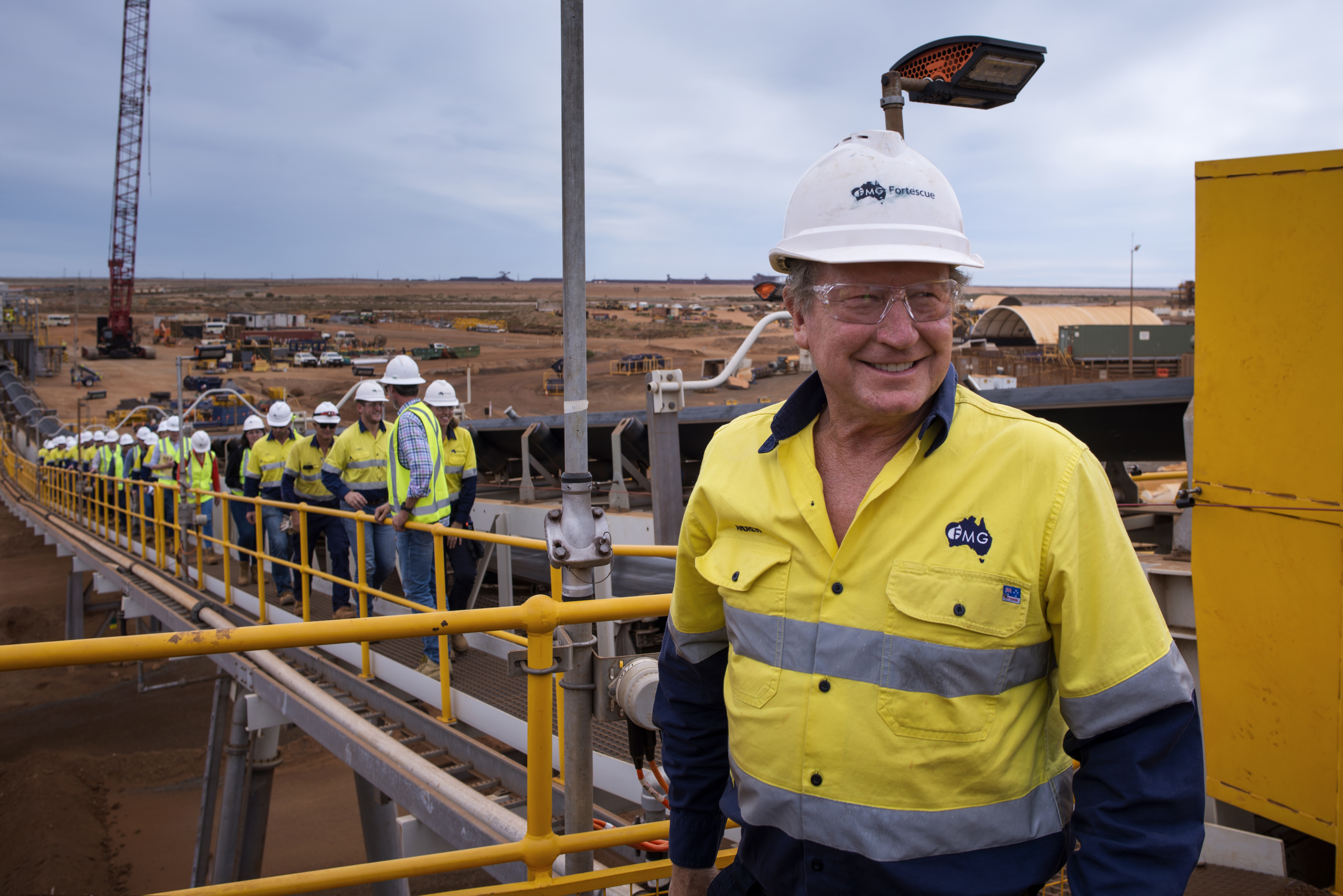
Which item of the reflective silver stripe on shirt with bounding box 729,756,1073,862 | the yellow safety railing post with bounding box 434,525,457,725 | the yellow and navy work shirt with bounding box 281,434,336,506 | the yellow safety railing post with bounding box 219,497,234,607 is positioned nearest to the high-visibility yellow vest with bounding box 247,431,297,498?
the yellow safety railing post with bounding box 219,497,234,607

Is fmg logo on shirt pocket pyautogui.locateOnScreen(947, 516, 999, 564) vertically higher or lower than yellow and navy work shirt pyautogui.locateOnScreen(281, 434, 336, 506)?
higher

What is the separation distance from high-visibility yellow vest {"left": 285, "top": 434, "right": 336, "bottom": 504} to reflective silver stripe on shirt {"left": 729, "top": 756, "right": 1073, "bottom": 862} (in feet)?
23.8

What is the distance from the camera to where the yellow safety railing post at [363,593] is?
19.1 feet

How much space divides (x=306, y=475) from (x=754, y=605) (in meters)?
7.47

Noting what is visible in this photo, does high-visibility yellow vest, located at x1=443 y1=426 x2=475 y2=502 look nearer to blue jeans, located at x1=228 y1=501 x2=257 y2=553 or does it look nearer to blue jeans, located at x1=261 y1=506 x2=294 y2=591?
blue jeans, located at x1=261 y1=506 x2=294 y2=591

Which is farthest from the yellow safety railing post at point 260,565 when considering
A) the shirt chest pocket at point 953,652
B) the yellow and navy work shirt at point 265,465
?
the shirt chest pocket at point 953,652

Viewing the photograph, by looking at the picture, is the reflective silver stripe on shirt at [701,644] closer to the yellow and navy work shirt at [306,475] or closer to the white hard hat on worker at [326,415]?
the white hard hat on worker at [326,415]

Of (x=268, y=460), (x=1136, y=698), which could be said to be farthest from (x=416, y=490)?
(x=1136, y=698)

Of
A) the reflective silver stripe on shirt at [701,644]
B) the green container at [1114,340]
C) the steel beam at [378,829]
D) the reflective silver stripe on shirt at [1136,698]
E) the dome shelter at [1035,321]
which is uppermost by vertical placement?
the dome shelter at [1035,321]

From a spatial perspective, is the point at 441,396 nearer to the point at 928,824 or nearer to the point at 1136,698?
the point at 928,824

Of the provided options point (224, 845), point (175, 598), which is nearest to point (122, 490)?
point (175, 598)

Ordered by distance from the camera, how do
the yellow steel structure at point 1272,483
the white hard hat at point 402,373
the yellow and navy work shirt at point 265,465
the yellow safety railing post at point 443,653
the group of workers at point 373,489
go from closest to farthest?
the yellow steel structure at point 1272,483, the yellow safety railing post at point 443,653, the group of workers at point 373,489, the white hard hat at point 402,373, the yellow and navy work shirt at point 265,465

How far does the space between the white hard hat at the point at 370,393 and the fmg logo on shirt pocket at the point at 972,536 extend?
21.6 feet

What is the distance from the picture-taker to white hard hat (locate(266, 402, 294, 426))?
9.43 metres
